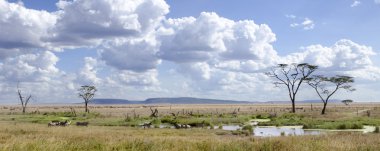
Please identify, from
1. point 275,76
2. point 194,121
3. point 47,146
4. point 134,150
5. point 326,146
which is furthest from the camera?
point 275,76

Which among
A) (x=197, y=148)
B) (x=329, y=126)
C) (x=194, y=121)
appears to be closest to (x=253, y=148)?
(x=197, y=148)

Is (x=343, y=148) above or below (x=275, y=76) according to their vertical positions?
below

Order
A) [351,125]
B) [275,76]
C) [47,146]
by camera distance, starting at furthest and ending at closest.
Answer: [275,76] < [351,125] < [47,146]

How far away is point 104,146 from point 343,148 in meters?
9.77

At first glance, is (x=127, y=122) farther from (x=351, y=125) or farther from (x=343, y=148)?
(x=343, y=148)

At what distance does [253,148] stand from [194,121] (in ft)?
138

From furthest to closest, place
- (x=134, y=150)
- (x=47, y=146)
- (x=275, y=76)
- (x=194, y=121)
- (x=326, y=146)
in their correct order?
(x=275, y=76) < (x=194, y=121) < (x=326, y=146) < (x=134, y=150) < (x=47, y=146)

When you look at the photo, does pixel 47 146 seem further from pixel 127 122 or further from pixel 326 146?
pixel 127 122

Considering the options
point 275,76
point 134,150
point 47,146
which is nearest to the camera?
point 47,146

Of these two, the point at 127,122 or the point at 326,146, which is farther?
the point at 127,122

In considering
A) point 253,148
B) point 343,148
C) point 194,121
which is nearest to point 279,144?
point 253,148

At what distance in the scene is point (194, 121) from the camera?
61812 millimetres

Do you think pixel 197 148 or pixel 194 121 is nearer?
pixel 197 148

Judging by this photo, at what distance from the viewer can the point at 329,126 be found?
5209 centimetres
